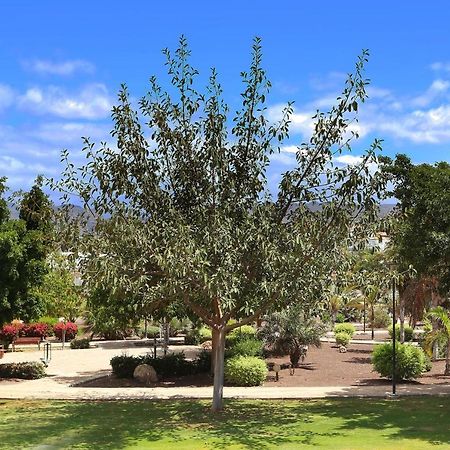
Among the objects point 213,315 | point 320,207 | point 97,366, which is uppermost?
point 320,207

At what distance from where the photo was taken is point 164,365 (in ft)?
91.0

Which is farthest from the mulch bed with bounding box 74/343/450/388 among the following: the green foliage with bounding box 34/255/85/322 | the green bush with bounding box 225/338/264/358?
the green foliage with bounding box 34/255/85/322

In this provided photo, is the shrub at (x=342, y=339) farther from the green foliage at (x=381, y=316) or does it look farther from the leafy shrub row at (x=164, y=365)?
the green foliage at (x=381, y=316)

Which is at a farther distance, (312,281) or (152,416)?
(152,416)

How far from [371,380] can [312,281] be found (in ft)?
38.9

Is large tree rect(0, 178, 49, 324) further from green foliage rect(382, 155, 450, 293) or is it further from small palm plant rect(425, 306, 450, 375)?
small palm plant rect(425, 306, 450, 375)

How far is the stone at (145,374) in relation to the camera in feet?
86.5

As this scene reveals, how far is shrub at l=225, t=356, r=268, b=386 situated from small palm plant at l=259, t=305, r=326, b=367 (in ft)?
18.1

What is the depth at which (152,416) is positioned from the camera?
60.5 ft

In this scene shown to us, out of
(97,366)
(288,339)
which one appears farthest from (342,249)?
(97,366)

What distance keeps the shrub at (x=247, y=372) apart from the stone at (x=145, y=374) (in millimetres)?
3452

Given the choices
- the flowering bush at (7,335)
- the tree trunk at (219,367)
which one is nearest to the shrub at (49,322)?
the flowering bush at (7,335)

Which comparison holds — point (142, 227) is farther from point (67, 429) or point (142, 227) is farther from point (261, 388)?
point (261, 388)

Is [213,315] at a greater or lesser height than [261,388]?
greater
